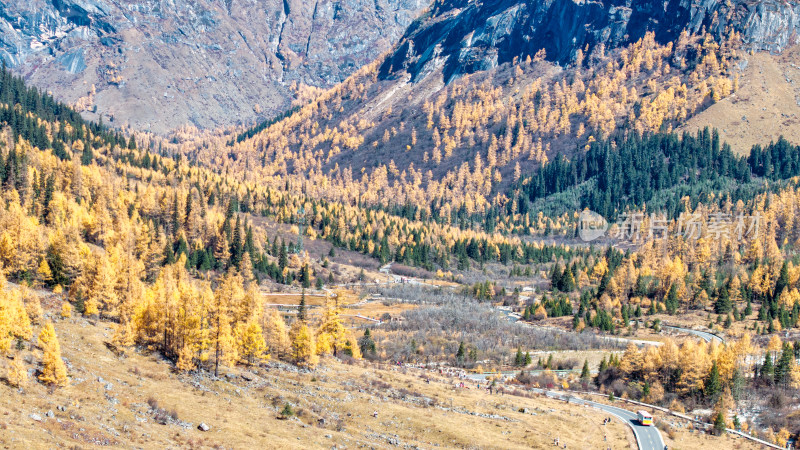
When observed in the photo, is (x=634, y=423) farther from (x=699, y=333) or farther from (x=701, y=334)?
(x=699, y=333)

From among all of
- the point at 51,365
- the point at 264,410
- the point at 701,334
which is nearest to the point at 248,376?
the point at 264,410

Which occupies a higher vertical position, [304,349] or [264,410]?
[304,349]

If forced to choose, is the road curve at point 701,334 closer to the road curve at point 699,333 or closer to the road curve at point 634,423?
the road curve at point 699,333

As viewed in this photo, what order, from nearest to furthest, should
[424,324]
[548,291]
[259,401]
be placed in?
1. [259,401]
2. [424,324]
3. [548,291]

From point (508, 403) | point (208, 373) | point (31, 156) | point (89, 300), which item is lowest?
point (508, 403)

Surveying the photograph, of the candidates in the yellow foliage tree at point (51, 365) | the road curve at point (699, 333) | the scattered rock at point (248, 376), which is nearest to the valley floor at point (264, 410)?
the scattered rock at point (248, 376)

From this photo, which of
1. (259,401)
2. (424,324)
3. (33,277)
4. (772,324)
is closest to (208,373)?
(259,401)

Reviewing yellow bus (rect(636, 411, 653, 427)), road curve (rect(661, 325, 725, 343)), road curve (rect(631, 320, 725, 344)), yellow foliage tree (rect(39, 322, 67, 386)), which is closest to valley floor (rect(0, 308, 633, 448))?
yellow foliage tree (rect(39, 322, 67, 386))

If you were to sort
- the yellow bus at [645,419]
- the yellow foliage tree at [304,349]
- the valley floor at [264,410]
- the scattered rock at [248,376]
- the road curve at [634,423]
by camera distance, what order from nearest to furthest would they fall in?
1. the valley floor at [264,410]
2. the scattered rock at [248,376]
3. the road curve at [634,423]
4. the yellow bus at [645,419]
5. the yellow foliage tree at [304,349]

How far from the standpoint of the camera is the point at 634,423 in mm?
76750

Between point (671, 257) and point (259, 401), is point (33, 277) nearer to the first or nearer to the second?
point (259, 401)

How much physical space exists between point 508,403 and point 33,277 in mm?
60734

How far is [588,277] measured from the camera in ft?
601

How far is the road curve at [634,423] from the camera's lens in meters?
68.3
